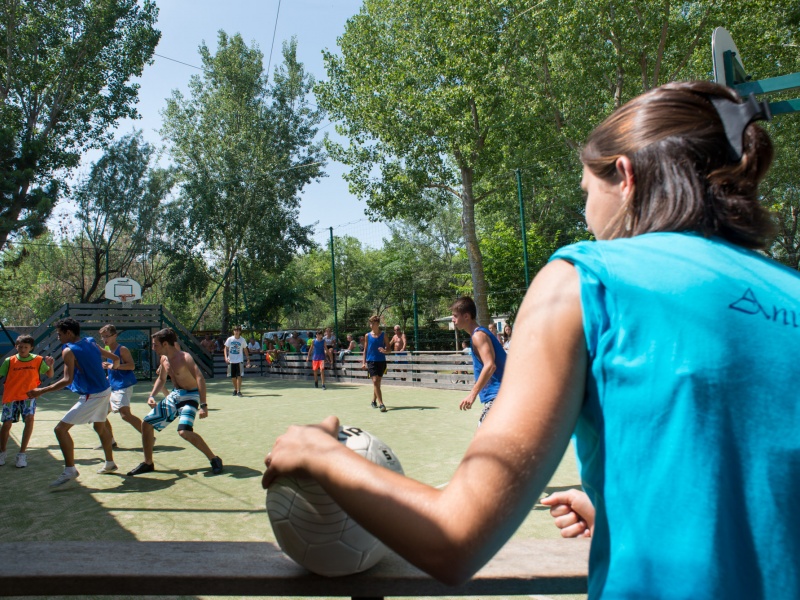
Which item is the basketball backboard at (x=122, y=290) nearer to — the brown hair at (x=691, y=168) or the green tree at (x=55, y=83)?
the green tree at (x=55, y=83)

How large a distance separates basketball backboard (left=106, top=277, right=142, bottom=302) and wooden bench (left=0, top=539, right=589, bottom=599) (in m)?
27.3

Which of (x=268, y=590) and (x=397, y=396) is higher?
(x=268, y=590)

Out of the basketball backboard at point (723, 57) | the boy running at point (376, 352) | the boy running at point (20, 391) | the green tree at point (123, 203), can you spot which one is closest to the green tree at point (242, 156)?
the green tree at point (123, 203)

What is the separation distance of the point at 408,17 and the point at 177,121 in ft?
63.9

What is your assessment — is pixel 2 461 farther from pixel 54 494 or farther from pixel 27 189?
pixel 27 189

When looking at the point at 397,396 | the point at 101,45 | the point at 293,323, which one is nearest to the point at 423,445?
the point at 397,396

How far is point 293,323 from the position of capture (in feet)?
242

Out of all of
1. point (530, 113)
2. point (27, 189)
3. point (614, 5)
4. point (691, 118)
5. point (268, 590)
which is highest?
point (614, 5)

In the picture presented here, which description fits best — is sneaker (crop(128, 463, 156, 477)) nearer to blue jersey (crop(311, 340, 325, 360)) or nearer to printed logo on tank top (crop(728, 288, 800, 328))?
printed logo on tank top (crop(728, 288, 800, 328))

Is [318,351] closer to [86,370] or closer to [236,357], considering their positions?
[236,357]

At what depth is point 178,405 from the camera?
7.84 metres

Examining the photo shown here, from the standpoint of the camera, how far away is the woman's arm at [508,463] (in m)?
0.84

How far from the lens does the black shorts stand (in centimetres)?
1426

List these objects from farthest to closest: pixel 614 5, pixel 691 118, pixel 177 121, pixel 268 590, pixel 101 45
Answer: pixel 177 121 → pixel 101 45 → pixel 614 5 → pixel 268 590 → pixel 691 118
